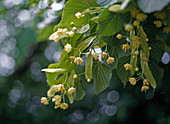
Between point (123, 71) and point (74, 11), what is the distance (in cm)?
20

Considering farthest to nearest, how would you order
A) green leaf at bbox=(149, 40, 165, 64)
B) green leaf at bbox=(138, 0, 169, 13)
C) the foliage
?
green leaf at bbox=(149, 40, 165, 64), the foliage, green leaf at bbox=(138, 0, 169, 13)

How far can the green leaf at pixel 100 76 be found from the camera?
56 cm

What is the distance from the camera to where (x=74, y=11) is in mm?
537

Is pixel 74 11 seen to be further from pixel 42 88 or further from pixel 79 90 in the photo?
pixel 42 88

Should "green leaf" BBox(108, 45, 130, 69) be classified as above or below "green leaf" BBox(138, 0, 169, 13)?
below

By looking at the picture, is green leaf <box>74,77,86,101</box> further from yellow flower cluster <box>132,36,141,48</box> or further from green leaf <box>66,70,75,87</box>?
yellow flower cluster <box>132,36,141,48</box>

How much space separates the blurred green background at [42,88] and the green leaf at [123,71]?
1.13 ft

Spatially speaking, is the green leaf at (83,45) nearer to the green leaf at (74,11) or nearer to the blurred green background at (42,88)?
the green leaf at (74,11)

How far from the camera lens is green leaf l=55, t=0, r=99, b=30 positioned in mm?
529

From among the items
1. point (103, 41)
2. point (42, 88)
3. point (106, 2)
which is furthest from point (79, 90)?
point (42, 88)

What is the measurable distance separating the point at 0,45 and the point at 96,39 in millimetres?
Result: 2063

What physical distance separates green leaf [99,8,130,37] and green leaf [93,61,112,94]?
0.13 m

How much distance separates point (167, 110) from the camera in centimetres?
108

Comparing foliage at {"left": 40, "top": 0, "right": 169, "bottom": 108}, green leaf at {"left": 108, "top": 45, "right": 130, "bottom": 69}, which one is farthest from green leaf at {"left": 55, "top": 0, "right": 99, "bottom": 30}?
green leaf at {"left": 108, "top": 45, "right": 130, "bottom": 69}
